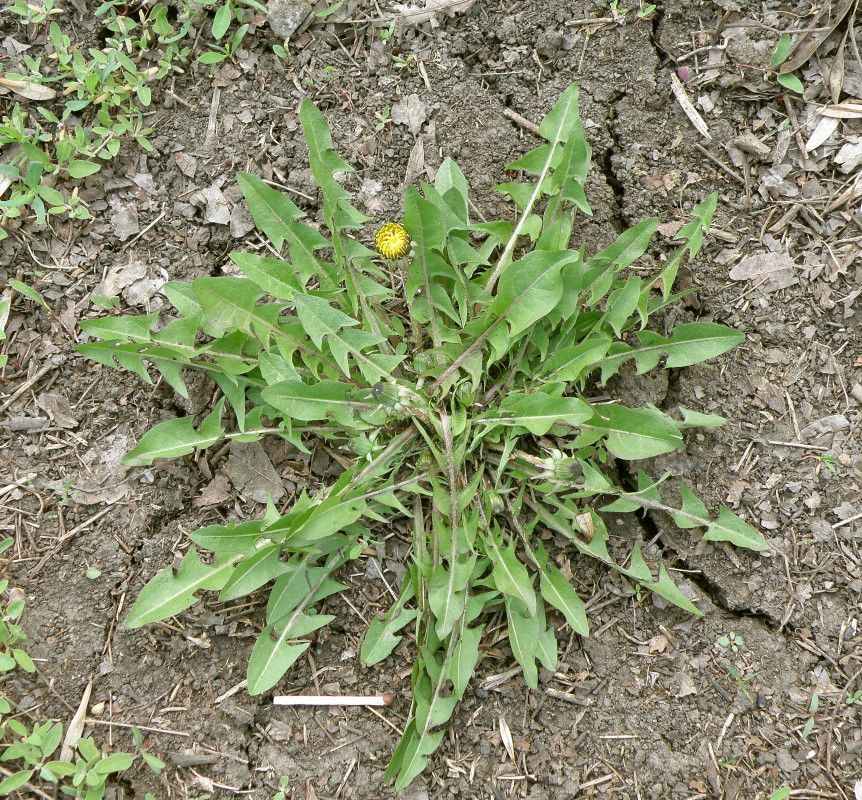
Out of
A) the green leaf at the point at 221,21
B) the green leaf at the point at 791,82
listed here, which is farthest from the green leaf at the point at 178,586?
the green leaf at the point at 791,82

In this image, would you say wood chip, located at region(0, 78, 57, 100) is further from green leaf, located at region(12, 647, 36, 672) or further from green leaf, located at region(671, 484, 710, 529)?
green leaf, located at region(671, 484, 710, 529)

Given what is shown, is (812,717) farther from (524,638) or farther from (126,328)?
(126,328)

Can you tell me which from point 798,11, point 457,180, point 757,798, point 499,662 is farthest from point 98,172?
point 757,798

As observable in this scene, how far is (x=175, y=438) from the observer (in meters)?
2.53

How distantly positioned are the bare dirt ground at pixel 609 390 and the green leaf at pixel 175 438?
14 cm

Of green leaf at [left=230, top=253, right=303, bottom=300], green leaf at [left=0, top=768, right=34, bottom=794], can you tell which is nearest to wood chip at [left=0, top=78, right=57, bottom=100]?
green leaf at [left=230, top=253, right=303, bottom=300]

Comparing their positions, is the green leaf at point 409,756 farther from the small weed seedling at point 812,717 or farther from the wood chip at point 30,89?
the wood chip at point 30,89

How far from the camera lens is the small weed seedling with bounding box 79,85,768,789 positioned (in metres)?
2.32

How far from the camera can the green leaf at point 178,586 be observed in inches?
94.7

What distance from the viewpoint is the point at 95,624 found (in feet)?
8.38

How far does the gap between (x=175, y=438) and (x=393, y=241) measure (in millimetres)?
1124

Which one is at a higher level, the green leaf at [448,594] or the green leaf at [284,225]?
the green leaf at [284,225]

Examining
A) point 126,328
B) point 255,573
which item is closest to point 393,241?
point 126,328

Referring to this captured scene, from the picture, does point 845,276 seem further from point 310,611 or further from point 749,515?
point 310,611
